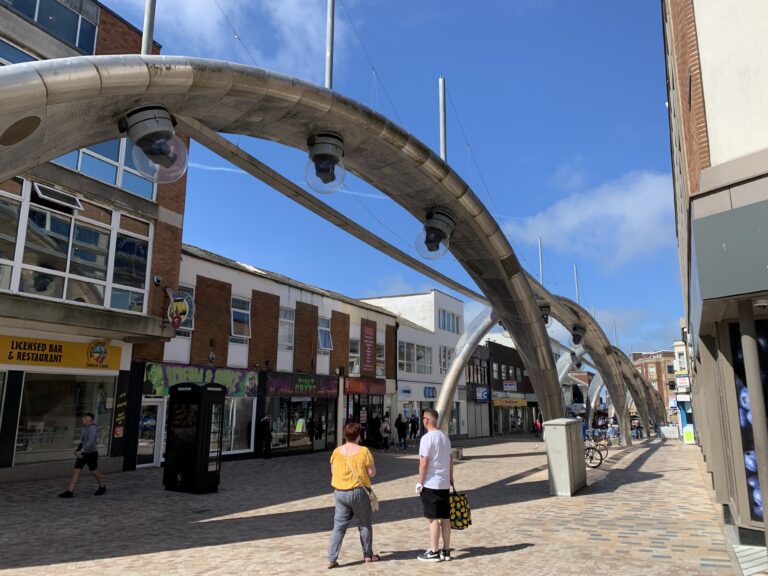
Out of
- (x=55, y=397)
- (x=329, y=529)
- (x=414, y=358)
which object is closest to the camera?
(x=329, y=529)

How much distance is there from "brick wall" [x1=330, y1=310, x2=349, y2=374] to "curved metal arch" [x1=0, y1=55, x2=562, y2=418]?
50.1 ft

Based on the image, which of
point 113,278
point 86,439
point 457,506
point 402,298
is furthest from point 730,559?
point 402,298

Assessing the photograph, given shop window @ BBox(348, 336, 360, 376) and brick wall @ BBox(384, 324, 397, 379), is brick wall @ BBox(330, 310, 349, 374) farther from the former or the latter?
brick wall @ BBox(384, 324, 397, 379)

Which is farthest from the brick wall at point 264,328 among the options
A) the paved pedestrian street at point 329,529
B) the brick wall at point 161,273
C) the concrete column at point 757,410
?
the concrete column at point 757,410

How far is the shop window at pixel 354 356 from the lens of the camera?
30.1m

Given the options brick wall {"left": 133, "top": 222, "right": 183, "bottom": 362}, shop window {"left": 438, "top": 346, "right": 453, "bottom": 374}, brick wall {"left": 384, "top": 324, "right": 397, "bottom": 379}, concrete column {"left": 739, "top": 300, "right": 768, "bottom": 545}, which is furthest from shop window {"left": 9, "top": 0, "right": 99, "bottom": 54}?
shop window {"left": 438, "top": 346, "right": 453, "bottom": 374}

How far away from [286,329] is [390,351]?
32.5ft

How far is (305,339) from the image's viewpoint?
2634cm

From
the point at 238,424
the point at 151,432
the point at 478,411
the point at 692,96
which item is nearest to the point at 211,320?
the point at 238,424

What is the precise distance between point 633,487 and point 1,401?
15652 mm

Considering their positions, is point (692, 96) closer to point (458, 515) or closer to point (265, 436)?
point (458, 515)

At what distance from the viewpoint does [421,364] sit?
124 ft

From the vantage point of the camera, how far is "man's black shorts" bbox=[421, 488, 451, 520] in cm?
665

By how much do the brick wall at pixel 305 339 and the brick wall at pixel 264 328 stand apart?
4.75ft
